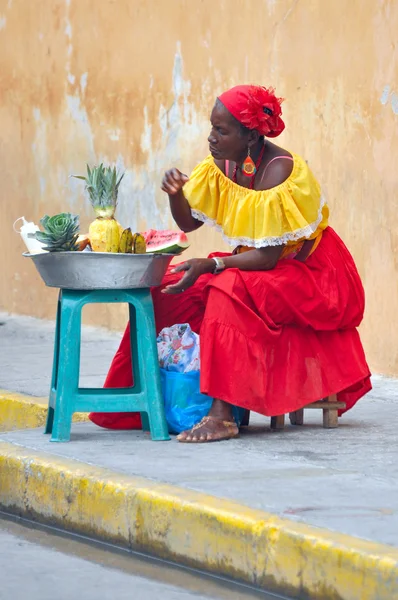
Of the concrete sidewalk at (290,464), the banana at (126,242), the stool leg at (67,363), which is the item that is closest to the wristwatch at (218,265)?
the banana at (126,242)

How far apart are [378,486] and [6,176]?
22.2ft

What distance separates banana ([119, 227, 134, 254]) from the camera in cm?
538

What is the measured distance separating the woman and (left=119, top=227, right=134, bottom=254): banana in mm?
223

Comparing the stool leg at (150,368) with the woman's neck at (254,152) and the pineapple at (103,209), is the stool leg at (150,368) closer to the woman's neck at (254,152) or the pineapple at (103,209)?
the pineapple at (103,209)

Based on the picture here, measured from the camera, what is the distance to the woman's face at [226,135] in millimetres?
5453

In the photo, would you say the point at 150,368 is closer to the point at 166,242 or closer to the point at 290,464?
the point at 166,242

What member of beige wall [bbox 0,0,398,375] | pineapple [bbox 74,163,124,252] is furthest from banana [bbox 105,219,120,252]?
beige wall [bbox 0,0,398,375]

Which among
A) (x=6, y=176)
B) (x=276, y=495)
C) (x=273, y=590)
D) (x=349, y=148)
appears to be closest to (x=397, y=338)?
(x=349, y=148)

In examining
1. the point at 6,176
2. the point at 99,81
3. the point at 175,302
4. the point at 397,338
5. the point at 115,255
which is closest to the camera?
the point at 115,255

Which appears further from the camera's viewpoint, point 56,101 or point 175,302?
point 56,101

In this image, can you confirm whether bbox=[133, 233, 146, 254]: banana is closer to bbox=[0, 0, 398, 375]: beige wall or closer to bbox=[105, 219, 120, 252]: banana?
bbox=[105, 219, 120, 252]: banana

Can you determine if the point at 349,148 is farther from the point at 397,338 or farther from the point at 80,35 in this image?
the point at 80,35

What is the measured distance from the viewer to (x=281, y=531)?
3.94 m

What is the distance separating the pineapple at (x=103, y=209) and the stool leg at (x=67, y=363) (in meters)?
0.25
